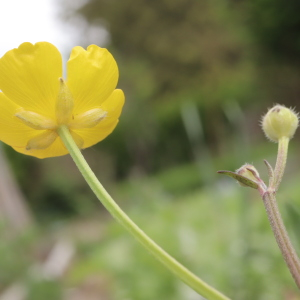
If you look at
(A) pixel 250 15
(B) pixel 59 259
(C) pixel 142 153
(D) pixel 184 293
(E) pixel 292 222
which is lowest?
(C) pixel 142 153

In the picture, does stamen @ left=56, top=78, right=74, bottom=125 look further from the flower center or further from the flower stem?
the flower stem

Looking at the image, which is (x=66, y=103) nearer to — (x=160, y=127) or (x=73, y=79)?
(x=73, y=79)

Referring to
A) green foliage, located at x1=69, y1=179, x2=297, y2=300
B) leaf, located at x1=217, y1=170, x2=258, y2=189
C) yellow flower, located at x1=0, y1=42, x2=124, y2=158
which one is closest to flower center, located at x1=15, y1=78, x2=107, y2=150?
yellow flower, located at x1=0, y1=42, x2=124, y2=158

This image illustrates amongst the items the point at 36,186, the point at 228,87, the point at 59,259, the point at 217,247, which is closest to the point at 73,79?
the point at 217,247

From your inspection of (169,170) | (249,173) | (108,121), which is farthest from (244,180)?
(169,170)

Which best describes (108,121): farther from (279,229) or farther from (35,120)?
(279,229)

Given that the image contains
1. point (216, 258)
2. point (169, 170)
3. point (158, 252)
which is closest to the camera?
point (158, 252)
